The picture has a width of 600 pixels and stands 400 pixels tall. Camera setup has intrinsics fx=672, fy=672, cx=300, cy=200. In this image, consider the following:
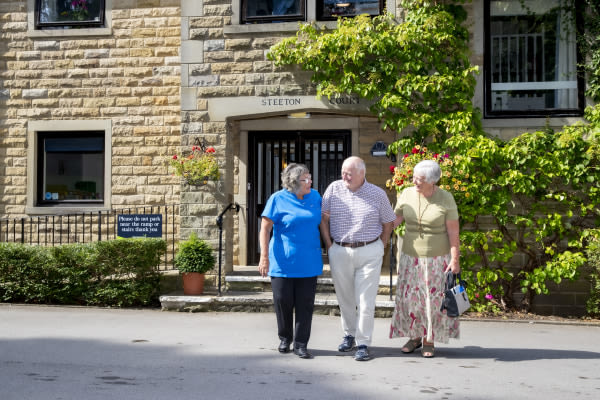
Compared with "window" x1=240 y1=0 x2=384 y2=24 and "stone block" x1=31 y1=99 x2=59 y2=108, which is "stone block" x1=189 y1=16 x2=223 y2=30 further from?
"stone block" x1=31 y1=99 x2=59 y2=108

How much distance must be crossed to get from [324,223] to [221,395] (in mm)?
1981

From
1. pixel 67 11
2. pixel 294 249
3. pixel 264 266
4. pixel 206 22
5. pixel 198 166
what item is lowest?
pixel 264 266

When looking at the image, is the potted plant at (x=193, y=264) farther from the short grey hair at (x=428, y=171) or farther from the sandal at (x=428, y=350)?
the short grey hair at (x=428, y=171)

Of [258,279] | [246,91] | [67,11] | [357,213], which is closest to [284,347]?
[357,213]

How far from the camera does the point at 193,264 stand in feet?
30.0

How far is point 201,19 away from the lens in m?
9.81

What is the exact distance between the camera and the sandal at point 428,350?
592cm

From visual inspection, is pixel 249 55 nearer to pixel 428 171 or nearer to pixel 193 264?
pixel 193 264

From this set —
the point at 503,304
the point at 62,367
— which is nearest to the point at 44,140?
the point at 62,367

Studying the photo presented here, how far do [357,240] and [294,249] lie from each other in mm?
560

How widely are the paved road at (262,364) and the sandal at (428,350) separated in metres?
0.13

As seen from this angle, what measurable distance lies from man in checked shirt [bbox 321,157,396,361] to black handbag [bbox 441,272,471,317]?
1.97 feet

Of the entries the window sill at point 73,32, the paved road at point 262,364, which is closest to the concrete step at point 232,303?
the paved road at point 262,364

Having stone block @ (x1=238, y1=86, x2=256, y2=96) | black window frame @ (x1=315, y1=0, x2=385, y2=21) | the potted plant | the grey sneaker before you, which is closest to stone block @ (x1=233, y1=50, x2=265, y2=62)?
stone block @ (x1=238, y1=86, x2=256, y2=96)
